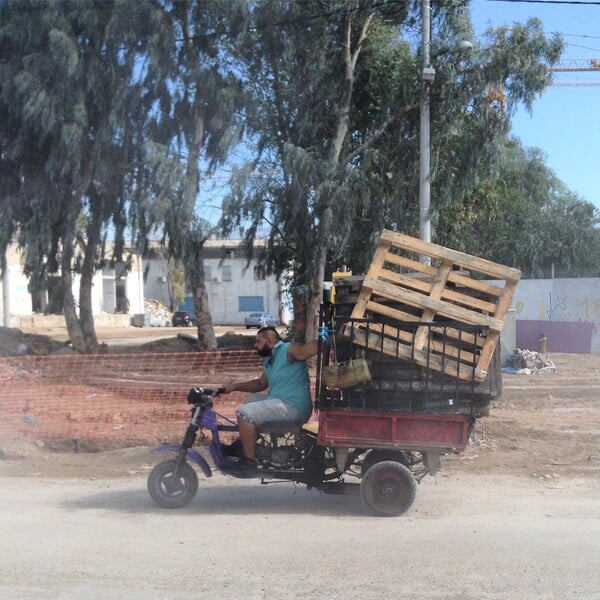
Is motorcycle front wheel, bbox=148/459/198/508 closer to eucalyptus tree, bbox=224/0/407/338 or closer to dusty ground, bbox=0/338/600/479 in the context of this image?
dusty ground, bbox=0/338/600/479

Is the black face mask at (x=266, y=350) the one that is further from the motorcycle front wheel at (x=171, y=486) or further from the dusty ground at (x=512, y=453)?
the dusty ground at (x=512, y=453)

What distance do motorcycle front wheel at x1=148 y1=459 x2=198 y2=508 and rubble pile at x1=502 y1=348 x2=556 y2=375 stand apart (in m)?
12.0

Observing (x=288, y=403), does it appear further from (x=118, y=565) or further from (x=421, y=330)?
(x=118, y=565)

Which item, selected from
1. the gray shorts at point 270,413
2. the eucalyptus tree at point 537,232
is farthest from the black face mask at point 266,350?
the eucalyptus tree at point 537,232

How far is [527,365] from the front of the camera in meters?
17.8

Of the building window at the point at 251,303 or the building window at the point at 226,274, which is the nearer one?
the building window at the point at 226,274

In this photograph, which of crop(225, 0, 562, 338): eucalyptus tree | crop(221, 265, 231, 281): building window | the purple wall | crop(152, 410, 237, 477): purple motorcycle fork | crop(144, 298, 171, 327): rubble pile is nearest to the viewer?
crop(152, 410, 237, 477): purple motorcycle fork

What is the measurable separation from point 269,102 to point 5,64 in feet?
22.1

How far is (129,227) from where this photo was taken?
2150 cm

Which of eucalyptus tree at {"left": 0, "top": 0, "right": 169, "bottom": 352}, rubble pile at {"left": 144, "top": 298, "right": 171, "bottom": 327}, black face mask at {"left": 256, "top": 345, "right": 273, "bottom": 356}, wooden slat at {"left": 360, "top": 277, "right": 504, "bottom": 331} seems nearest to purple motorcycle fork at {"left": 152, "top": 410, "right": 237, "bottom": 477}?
black face mask at {"left": 256, "top": 345, "right": 273, "bottom": 356}

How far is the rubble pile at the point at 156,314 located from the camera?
61344 mm

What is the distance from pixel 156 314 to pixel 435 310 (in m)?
60.0

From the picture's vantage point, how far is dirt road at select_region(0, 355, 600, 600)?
5086 mm

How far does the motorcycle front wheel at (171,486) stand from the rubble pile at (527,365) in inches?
473
